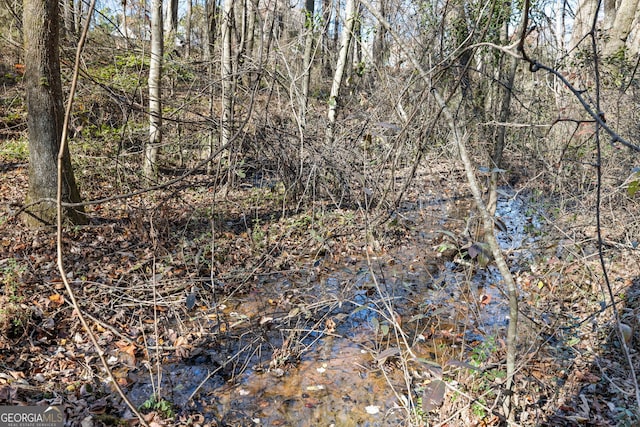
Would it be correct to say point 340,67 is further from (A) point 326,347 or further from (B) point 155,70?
(A) point 326,347

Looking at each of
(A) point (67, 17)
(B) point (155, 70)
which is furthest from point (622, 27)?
(A) point (67, 17)

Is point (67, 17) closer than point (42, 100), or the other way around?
point (42, 100)

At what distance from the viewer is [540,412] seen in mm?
3137

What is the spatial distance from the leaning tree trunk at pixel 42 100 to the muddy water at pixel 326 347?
250cm

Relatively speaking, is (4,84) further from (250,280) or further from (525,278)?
(525,278)

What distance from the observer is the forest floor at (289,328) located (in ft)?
10.4

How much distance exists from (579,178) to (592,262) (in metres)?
3.19

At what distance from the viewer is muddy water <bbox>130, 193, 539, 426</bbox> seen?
3.34 meters

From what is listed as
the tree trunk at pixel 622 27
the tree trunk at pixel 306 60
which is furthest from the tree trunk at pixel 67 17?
the tree trunk at pixel 622 27

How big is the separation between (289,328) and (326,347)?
0.44 metres

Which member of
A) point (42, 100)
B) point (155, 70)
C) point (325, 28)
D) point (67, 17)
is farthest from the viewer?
point (67, 17)

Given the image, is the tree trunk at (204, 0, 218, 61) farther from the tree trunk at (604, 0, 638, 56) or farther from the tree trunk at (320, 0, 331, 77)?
the tree trunk at (604, 0, 638, 56)

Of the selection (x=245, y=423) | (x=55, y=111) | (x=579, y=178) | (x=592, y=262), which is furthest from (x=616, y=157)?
(x=55, y=111)

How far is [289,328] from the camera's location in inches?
172
